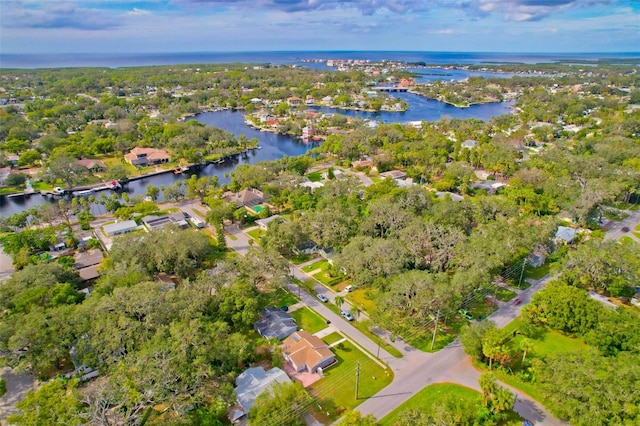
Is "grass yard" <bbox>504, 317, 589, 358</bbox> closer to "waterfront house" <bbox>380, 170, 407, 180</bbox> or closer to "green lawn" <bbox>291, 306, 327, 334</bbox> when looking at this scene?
"green lawn" <bbox>291, 306, 327, 334</bbox>

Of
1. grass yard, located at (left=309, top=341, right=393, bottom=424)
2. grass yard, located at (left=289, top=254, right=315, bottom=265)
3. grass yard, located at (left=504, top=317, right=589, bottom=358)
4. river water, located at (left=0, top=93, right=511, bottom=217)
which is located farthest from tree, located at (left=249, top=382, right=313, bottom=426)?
river water, located at (left=0, top=93, right=511, bottom=217)

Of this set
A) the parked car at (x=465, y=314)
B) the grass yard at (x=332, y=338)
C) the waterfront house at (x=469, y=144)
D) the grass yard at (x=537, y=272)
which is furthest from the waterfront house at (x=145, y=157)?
the grass yard at (x=537, y=272)

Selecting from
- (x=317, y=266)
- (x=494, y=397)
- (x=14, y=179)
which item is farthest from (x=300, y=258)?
(x=14, y=179)

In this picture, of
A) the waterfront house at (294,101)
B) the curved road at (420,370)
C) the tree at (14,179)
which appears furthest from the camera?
the waterfront house at (294,101)

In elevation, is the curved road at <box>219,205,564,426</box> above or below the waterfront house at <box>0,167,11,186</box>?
below

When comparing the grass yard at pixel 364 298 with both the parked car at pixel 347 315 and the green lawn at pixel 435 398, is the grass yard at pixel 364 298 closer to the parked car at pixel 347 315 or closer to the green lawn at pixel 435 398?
the parked car at pixel 347 315

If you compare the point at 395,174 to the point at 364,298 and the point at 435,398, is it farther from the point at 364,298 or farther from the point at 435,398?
the point at 435,398

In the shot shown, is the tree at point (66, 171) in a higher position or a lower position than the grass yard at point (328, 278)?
higher
